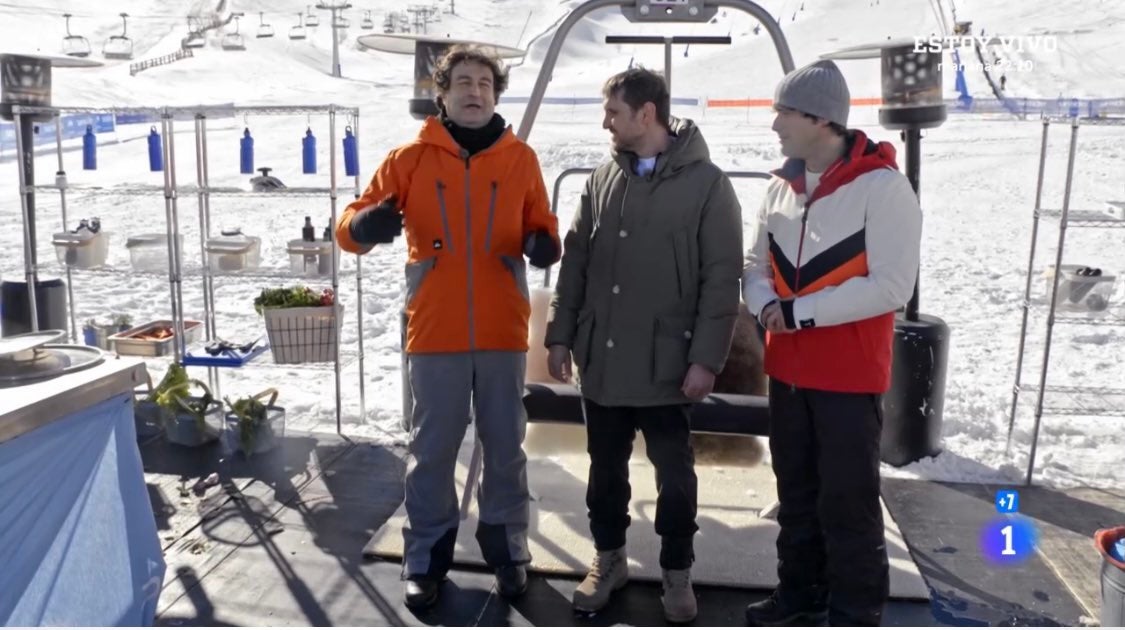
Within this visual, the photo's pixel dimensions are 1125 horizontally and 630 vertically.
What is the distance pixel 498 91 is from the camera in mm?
3316

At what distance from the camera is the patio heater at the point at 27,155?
5359 millimetres

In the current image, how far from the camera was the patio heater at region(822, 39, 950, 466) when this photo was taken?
448 centimetres

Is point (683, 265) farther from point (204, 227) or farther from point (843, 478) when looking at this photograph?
point (204, 227)

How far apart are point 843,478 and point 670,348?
64 cm

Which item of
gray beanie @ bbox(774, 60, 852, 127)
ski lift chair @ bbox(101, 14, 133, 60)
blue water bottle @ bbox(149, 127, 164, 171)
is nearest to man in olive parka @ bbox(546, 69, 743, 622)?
gray beanie @ bbox(774, 60, 852, 127)

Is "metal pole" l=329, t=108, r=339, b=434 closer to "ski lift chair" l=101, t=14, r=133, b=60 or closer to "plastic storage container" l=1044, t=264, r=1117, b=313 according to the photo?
"plastic storage container" l=1044, t=264, r=1117, b=313

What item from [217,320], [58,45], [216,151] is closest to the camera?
[217,320]

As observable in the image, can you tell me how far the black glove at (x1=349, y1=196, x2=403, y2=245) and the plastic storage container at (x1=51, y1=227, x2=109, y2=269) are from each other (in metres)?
2.99

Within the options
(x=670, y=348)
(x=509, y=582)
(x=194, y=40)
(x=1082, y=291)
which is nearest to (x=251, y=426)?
(x=509, y=582)

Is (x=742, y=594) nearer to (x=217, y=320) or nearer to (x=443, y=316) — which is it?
(x=443, y=316)

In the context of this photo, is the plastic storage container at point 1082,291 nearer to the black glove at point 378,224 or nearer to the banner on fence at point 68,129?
the black glove at point 378,224

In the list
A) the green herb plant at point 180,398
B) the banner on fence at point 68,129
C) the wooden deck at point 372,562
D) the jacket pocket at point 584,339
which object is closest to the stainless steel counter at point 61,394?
the wooden deck at point 372,562

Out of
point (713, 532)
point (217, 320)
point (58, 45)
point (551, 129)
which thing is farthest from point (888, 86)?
point (58, 45)

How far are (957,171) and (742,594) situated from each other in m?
15.3
